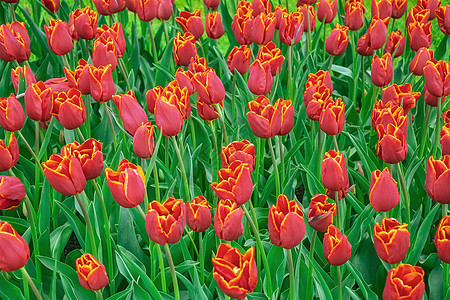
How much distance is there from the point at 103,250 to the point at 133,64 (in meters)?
1.19

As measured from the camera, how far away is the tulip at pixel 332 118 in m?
1.51

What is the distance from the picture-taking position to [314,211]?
126cm

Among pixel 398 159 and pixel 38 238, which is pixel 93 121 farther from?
pixel 398 159

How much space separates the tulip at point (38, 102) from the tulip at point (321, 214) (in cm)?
76

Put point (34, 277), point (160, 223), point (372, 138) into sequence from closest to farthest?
point (160, 223) → point (34, 277) → point (372, 138)

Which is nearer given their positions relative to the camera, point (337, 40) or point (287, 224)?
point (287, 224)

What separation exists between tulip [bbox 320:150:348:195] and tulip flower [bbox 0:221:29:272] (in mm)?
646

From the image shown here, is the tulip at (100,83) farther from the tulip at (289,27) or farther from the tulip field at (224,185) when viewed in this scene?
the tulip at (289,27)

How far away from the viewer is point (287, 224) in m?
1.12

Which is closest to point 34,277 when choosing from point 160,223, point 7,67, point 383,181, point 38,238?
point 38,238

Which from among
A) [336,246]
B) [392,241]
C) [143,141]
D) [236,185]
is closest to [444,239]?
[392,241]

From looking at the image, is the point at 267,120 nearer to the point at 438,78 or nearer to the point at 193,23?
the point at 438,78

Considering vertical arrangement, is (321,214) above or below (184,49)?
below

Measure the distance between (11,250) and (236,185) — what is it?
1.47 feet
